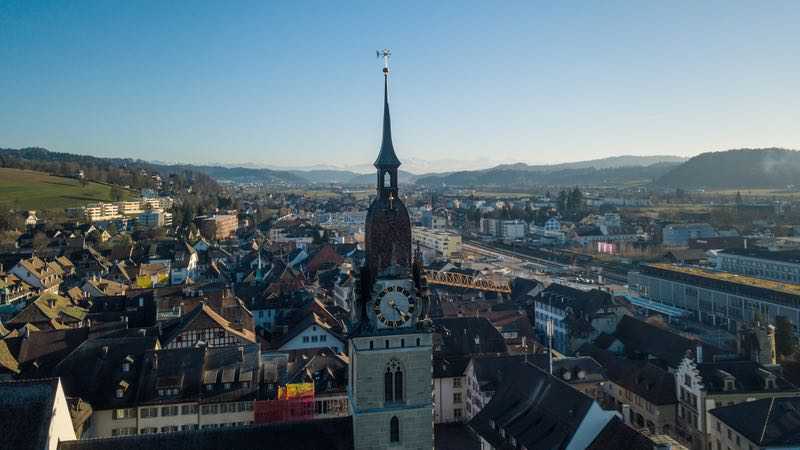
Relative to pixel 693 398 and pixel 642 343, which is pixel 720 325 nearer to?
pixel 642 343

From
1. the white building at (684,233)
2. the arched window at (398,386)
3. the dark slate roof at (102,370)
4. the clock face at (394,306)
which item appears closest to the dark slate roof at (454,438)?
the arched window at (398,386)

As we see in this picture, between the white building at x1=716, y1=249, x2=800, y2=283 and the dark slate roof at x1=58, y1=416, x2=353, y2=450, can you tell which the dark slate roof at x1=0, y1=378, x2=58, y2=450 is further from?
the white building at x1=716, y1=249, x2=800, y2=283

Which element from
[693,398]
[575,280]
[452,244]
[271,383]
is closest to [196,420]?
[271,383]

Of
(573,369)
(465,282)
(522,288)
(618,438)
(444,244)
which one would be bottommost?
(444,244)

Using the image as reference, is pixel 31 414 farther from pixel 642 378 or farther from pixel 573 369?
pixel 642 378

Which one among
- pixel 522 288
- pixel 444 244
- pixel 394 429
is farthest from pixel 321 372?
pixel 444 244

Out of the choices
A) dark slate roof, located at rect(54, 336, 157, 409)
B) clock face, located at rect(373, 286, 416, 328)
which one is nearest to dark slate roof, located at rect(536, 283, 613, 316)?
dark slate roof, located at rect(54, 336, 157, 409)
